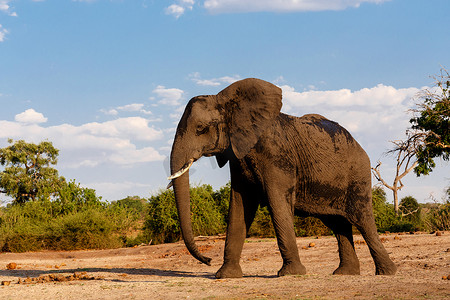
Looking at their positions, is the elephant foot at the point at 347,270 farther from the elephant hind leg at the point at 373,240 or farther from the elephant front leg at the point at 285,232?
the elephant front leg at the point at 285,232

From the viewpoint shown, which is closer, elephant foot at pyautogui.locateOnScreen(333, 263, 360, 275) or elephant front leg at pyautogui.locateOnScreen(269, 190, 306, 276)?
elephant front leg at pyautogui.locateOnScreen(269, 190, 306, 276)

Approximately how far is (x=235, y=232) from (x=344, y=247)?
229cm

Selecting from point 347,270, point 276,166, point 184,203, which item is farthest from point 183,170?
point 347,270

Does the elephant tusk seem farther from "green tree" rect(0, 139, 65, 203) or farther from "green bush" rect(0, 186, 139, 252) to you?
"green tree" rect(0, 139, 65, 203)

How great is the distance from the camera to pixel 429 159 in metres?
35.1

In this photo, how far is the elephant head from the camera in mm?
8914

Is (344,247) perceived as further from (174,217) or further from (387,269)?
(174,217)

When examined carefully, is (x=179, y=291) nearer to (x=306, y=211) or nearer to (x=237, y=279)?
(x=237, y=279)

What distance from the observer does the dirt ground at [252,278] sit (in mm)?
7449

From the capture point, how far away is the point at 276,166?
900cm

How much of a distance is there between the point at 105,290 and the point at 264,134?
3921 mm

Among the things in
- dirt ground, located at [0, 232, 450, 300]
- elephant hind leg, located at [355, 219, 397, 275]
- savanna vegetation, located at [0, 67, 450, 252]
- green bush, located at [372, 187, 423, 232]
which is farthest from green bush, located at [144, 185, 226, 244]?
elephant hind leg, located at [355, 219, 397, 275]

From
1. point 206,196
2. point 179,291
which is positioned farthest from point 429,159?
point 179,291

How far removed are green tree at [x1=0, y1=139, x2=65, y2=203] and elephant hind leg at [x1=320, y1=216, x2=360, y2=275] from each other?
33953 mm
